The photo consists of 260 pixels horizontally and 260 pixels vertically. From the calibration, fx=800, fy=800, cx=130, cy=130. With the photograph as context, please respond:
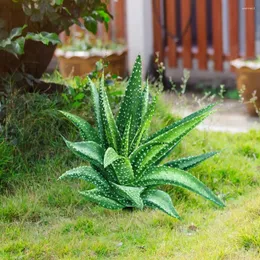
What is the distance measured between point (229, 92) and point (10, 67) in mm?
3706

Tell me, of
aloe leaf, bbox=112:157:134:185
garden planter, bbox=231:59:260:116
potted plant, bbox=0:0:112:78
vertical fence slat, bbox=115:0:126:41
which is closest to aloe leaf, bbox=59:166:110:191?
aloe leaf, bbox=112:157:134:185

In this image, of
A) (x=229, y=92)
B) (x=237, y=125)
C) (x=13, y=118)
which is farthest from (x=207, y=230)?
(x=229, y=92)

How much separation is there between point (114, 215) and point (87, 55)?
187 inches

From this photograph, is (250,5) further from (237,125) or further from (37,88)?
(37,88)

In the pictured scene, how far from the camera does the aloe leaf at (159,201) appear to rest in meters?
5.38

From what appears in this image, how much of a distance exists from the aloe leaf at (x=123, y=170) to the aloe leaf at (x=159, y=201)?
6.5 inches

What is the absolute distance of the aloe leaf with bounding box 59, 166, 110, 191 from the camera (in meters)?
5.63

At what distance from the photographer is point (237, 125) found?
27.4ft

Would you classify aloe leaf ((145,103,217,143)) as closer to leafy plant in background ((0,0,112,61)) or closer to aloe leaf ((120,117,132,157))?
aloe leaf ((120,117,132,157))

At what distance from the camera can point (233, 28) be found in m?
10.1

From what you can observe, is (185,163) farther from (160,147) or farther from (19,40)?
(19,40)

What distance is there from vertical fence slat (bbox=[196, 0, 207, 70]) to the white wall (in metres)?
0.63

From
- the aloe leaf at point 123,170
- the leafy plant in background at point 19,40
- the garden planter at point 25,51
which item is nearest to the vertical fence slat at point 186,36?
the garden planter at point 25,51

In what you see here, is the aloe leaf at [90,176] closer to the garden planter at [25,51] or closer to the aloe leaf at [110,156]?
the aloe leaf at [110,156]
